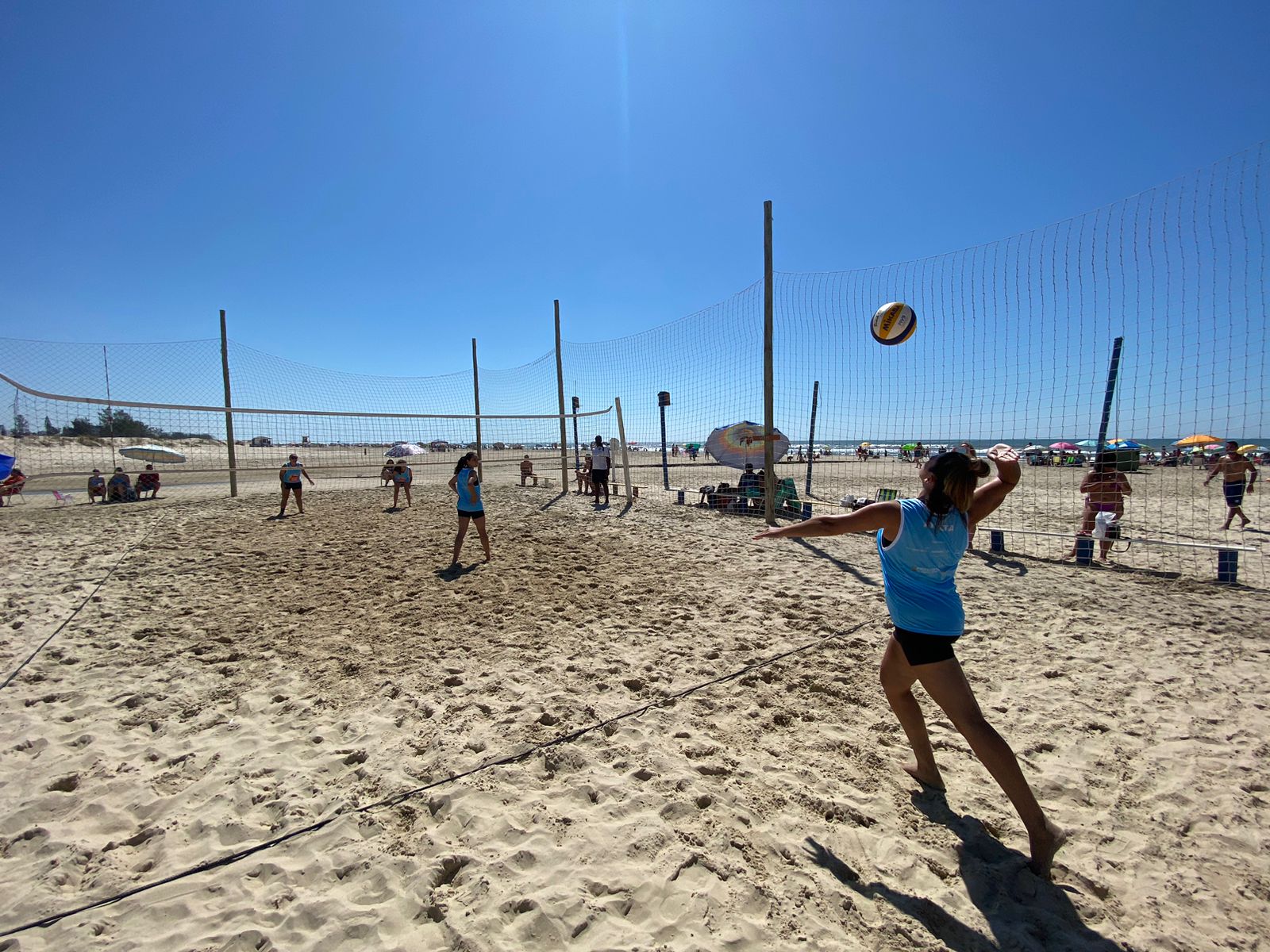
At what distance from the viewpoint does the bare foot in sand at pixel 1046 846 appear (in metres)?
1.70

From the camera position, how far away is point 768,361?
23.7 ft

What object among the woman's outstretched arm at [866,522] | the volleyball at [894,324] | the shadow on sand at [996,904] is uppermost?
the volleyball at [894,324]

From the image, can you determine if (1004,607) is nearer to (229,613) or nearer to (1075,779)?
(1075,779)

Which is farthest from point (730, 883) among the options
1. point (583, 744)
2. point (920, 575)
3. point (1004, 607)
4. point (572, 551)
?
point (572, 551)

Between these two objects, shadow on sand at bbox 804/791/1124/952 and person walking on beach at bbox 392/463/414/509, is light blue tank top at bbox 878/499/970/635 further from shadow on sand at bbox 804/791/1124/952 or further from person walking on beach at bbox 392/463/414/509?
person walking on beach at bbox 392/463/414/509

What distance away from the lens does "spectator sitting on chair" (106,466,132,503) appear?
1127cm

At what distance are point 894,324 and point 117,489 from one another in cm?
1493

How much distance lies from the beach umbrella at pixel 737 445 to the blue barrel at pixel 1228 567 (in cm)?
690

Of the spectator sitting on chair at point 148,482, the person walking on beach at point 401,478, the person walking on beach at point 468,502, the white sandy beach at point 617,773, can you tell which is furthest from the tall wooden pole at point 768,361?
the spectator sitting on chair at point 148,482

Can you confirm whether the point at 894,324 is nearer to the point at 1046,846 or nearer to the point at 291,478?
the point at 1046,846

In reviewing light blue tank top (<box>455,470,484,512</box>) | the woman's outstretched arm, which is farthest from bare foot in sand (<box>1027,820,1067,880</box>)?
light blue tank top (<box>455,470,484,512</box>)

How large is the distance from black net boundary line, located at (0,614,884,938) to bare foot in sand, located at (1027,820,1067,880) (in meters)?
1.56

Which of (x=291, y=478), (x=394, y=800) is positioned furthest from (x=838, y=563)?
(x=291, y=478)

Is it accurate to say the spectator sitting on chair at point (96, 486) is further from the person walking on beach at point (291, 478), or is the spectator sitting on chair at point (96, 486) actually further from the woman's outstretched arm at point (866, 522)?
the woman's outstretched arm at point (866, 522)
